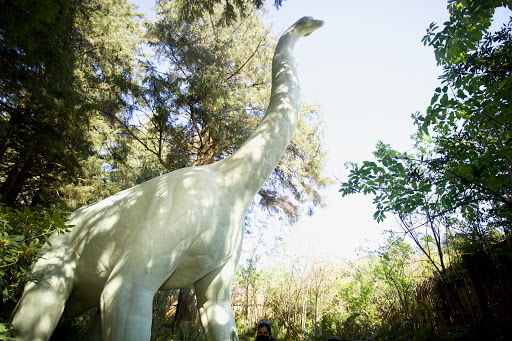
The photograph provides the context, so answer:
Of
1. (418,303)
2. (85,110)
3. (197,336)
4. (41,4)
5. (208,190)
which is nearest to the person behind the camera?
(208,190)

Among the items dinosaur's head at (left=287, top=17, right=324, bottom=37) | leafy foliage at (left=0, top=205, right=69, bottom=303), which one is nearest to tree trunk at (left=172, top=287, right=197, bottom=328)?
leafy foliage at (left=0, top=205, right=69, bottom=303)

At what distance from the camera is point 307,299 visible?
9109mm

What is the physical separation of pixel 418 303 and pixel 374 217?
3761 millimetres

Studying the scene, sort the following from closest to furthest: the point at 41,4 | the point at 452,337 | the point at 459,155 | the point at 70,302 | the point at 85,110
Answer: the point at 70,302
the point at 41,4
the point at 459,155
the point at 452,337
the point at 85,110

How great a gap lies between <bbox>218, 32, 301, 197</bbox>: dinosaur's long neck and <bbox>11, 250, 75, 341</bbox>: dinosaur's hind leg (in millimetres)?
1270

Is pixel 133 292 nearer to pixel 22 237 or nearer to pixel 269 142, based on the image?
pixel 22 237

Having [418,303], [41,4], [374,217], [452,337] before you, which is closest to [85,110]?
[41,4]

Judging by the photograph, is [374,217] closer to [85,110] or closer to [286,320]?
[85,110]

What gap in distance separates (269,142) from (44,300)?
1.84 meters

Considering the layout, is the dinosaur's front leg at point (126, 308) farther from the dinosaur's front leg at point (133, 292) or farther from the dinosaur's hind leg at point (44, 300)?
the dinosaur's hind leg at point (44, 300)

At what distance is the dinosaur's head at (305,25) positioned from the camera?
304 cm

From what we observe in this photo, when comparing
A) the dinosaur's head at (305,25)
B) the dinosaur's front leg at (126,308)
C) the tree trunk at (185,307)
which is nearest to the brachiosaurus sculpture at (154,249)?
the dinosaur's front leg at (126,308)

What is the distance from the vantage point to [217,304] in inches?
86.7

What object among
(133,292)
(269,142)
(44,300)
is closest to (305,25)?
(269,142)
